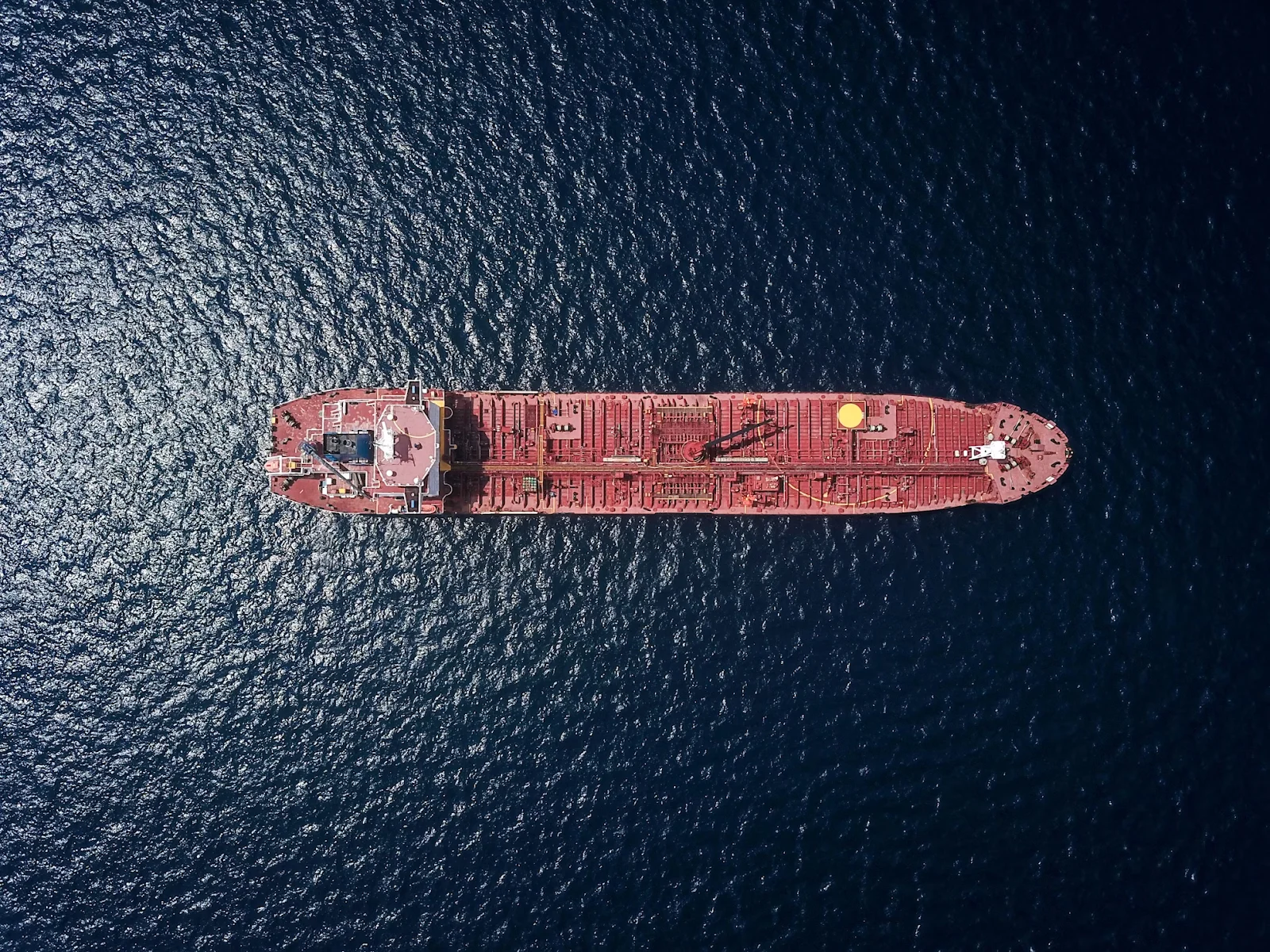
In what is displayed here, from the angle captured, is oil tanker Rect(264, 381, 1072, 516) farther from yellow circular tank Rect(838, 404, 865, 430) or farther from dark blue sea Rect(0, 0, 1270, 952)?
dark blue sea Rect(0, 0, 1270, 952)

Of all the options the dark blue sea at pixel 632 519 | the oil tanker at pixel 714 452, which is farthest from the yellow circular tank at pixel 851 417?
the dark blue sea at pixel 632 519

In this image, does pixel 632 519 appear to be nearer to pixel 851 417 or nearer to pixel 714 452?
pixel 714 452

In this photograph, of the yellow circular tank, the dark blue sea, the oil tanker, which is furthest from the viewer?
the yellow circular tank

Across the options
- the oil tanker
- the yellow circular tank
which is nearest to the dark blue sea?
the oil tanker

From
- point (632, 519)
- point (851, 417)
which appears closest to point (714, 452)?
point (632, 519)

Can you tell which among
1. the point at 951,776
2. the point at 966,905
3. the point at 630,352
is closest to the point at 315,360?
the point at 630,352
